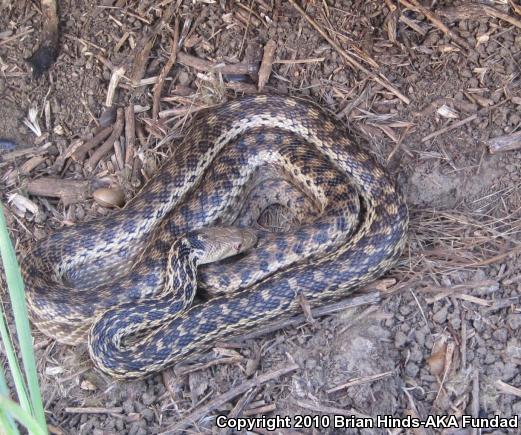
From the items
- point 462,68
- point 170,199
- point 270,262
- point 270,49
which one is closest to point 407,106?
point 462,68

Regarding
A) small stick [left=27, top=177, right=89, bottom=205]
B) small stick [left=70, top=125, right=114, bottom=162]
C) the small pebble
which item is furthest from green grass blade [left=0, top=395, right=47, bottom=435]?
small stick [left=70, top=125, right=114, bottom=162]

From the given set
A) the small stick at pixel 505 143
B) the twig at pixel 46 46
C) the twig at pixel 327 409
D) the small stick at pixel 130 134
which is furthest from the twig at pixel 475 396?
the twig at pixel 46 46

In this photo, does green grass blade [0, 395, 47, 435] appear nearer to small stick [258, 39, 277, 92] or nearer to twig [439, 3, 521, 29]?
small stick [258, 39, 277, 92]

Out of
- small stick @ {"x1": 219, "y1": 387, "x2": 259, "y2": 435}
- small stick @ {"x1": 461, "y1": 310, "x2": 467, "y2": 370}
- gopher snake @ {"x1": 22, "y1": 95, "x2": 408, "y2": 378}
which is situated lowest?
small stick @ {"x1": 219, "y1": 387, "x2": 259, "y2": 435}

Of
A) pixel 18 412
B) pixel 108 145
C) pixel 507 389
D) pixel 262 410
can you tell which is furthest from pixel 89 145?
pixel 18 412

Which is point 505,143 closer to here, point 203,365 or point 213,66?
point 213,66

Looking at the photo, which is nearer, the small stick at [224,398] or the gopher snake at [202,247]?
the small stick at [224,398]

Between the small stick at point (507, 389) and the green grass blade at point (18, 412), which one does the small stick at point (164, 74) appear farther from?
the green grass blade at point (18, 412)
